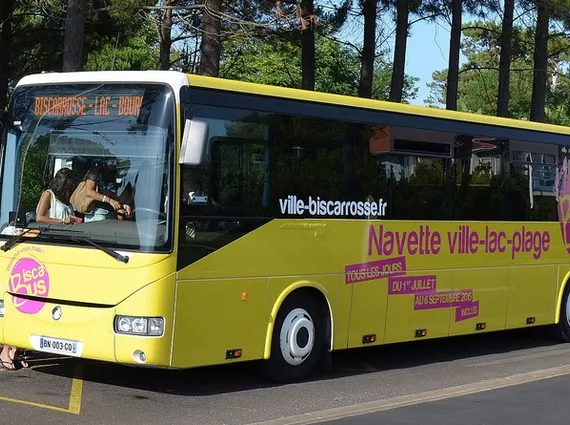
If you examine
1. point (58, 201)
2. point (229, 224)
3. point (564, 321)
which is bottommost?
point (564, 321)

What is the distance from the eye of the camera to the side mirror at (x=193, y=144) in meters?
8.85

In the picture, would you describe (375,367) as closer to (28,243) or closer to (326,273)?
(326,273)

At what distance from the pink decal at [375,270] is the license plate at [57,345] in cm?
316

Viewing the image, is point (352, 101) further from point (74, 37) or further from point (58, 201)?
point (74, 37)

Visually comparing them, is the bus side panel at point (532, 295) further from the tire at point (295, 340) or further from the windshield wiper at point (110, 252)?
the windshield wiper at point (110, 252)

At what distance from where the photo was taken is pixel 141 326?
28.9ft

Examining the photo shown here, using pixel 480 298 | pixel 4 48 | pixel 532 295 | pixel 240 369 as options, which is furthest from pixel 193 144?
pixel 4 48

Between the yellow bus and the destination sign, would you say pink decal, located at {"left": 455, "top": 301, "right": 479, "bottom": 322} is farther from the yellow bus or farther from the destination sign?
the destination sign

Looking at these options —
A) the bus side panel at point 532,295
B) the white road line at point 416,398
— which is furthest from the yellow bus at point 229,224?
the white road line at point 416,398

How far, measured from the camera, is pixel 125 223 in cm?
898

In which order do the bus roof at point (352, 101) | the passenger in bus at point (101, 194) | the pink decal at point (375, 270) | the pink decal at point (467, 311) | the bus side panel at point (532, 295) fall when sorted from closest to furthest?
the passenger in bus at point (101, 194), the bus roof at point (352, 101), the pink decal at point (375, 270), the pink decal at point (467, 311), the bus side panel at point (532, 295)

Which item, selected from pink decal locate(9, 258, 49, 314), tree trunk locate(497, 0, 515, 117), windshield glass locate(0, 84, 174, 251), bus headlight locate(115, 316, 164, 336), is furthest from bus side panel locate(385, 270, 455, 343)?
tree trunk locate(497, 0, 515, 117)

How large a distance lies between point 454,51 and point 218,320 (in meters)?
16.7

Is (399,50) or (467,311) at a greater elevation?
(399,50)
